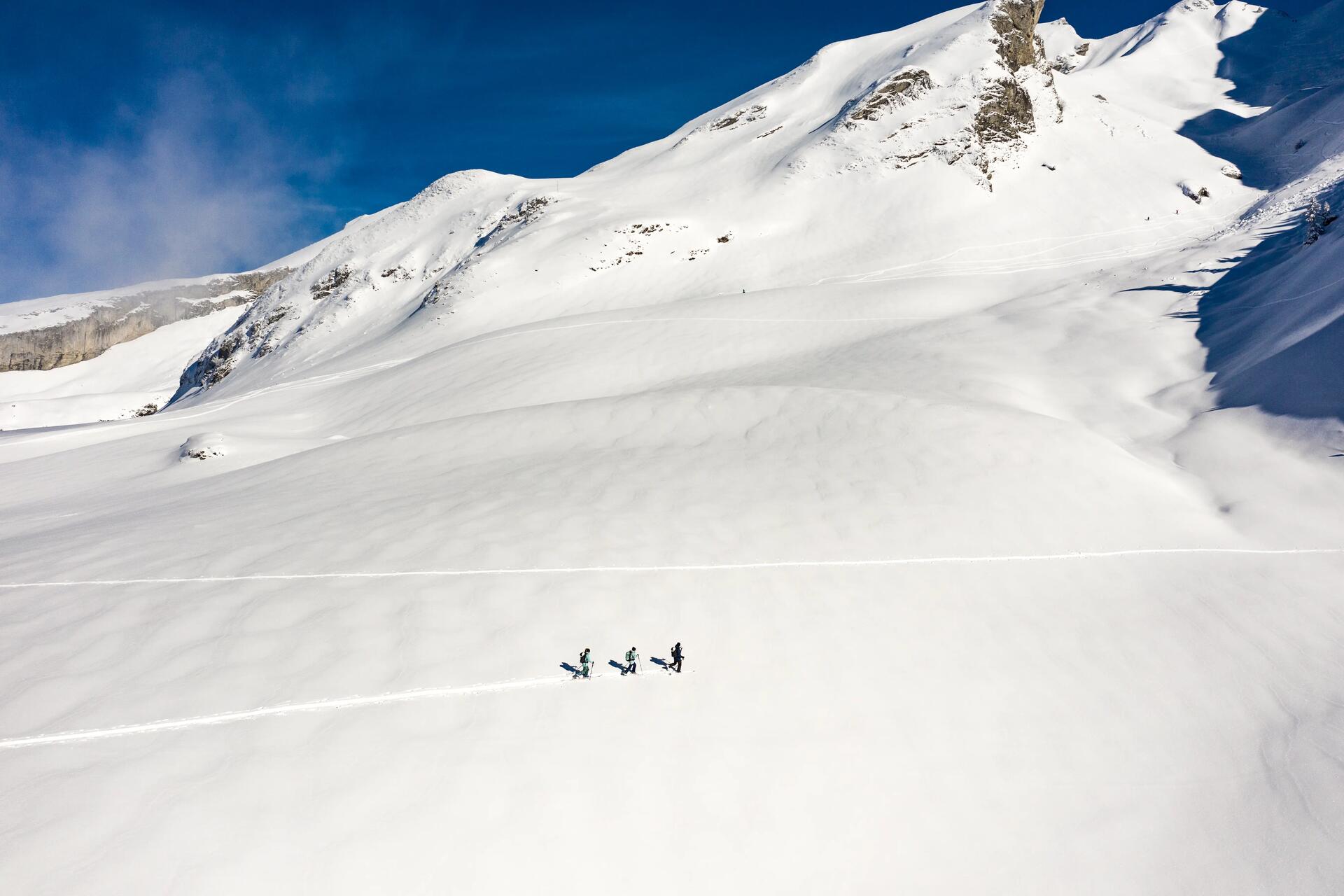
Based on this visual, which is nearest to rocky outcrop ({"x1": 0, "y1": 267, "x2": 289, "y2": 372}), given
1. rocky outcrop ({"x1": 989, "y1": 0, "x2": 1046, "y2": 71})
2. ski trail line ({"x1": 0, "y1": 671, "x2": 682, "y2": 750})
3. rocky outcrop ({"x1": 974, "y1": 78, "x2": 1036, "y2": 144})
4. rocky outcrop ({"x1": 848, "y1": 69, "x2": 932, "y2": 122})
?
rocky outcrop ({"x1": 848, "y1": 69, "x2": 932, "y2": 122})

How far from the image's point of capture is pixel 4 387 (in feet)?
336

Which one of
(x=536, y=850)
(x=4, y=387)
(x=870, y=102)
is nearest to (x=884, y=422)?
(x=536, y=850)

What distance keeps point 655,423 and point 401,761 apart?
37.5ft

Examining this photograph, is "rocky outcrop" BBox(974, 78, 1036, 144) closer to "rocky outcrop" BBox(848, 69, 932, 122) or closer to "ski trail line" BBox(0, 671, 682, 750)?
"rocky outcrop" BBox(848, 69, 932, 122)

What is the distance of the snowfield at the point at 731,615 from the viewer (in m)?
6.34

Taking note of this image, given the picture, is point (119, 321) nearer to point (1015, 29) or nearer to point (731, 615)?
point (1015, 29)

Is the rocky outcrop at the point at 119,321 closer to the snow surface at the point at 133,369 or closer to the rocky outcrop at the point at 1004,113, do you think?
the snow surface at the point at 133,369

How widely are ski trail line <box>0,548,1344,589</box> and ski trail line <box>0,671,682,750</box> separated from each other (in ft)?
7.93

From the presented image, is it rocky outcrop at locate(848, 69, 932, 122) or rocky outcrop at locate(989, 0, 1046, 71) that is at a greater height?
rocky outcrop at locate(989, 0, 1046, 71)

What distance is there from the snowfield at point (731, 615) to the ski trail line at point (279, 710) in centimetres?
4

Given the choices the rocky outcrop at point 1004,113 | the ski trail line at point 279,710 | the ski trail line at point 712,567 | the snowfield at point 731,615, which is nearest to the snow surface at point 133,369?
the snowfield at point 731,615

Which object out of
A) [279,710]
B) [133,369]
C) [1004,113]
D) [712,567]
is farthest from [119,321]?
[712,567]

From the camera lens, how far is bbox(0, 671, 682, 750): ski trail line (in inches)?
257

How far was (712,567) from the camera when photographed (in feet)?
35.2
